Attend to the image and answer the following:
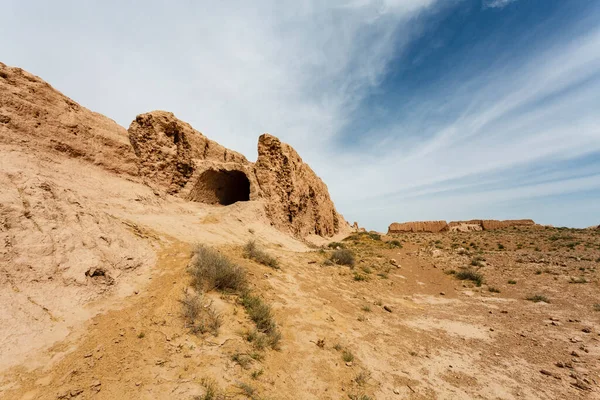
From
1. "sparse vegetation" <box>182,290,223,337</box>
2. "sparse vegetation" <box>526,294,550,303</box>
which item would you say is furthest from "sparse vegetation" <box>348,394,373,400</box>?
"sparse vegetation" <box>526,294,550,303</box>

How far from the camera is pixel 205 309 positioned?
4.73 meters

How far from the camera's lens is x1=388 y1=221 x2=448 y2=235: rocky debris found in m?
39.2

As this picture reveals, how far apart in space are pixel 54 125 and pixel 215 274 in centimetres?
1006

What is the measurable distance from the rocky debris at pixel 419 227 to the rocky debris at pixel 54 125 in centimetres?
3719

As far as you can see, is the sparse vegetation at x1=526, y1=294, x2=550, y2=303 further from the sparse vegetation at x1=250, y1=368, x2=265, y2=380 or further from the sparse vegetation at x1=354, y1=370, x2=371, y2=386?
the sparse vegetation at x1=250, y1=368, x2=265, y2=380

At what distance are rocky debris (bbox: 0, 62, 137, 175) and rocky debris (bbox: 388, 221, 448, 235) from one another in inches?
1464

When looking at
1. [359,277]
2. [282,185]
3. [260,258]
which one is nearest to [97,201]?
[260,258]

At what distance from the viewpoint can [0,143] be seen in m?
7.90

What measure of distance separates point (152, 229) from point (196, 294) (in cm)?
383

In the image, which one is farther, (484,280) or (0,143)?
(484,280)

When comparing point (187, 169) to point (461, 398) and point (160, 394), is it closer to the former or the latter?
point (160, 394)

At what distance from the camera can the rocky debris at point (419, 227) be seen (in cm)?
3919

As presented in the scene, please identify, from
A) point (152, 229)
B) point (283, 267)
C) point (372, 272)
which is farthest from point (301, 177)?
point (152, 229)

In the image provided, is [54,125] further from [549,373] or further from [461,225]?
[461,225]
